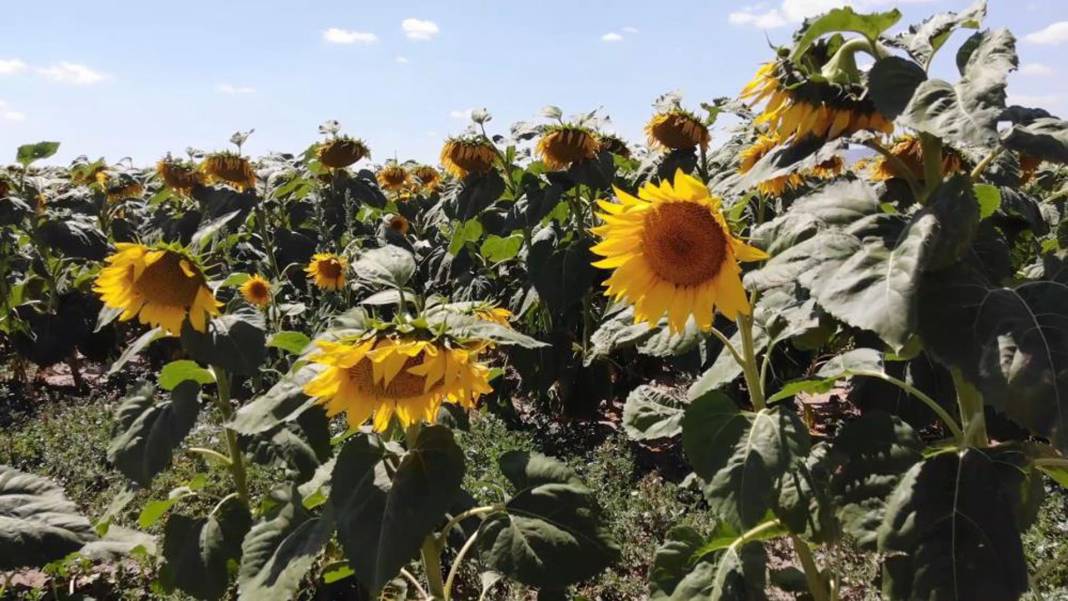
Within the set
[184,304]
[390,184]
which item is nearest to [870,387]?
[184,304]

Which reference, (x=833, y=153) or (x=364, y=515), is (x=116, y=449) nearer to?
(x=364, y=515)

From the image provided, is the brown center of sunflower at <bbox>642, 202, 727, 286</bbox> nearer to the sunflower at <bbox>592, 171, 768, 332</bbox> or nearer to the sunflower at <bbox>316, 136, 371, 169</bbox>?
the sunflower at <bbox>592, 171, 768, 332</bbox>

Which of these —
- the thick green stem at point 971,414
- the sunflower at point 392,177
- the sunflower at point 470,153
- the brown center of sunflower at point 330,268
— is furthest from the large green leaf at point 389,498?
the sunflower at point 392,177

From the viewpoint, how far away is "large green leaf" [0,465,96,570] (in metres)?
1.52

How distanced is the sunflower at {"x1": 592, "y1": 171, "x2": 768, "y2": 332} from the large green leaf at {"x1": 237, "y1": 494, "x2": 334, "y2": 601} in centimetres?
81

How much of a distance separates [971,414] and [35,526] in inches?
70.2

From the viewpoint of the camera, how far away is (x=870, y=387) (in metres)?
2.71

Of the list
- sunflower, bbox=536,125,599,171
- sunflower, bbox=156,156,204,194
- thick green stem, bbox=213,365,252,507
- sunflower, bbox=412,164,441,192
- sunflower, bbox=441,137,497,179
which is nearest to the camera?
thick green stem, bbox=213,365,252,507

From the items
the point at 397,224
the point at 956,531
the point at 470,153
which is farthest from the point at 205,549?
the point at 397,224

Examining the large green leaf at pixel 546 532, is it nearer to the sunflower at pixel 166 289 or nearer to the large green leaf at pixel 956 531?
the large green leaf at pixel 956 531

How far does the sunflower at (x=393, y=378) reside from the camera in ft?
4.86

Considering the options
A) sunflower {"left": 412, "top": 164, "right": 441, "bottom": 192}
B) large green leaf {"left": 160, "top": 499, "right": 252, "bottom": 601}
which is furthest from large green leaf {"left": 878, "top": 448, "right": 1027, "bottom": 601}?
sunflower {"left": 412, "top": 164, "right": 441, "bottom": 192}

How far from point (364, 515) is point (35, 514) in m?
0.64

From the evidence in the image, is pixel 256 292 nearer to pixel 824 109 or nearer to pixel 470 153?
pixel 470 153
